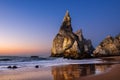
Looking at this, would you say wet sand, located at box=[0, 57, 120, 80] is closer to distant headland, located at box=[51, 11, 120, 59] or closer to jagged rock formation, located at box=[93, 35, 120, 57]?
distant headland, located at box=[51, 11, 120, 59]

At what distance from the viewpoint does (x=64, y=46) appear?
115250 millimetres

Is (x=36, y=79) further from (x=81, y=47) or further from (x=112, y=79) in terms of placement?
(x=81, y=47)

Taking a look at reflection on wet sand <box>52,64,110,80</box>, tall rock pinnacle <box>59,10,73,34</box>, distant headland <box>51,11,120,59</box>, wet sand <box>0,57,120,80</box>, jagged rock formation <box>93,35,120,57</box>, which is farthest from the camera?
tall rock pinnacle <box>59,10,73,34</box>

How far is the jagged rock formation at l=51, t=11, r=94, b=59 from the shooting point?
107 m

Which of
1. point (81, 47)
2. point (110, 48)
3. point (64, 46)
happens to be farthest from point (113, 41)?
point (64, 46)

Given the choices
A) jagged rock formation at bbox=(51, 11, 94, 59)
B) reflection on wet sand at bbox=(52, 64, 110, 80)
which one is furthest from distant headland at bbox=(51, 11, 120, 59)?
reflection on wet sand at bbox=(52, 64, 110, 80)

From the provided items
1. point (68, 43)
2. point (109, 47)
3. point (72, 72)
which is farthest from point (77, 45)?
point (72, 72)

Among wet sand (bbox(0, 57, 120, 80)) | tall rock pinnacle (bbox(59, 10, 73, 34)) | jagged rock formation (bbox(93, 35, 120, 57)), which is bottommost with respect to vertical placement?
wet sand (bbox(0, 57, 120, 80))

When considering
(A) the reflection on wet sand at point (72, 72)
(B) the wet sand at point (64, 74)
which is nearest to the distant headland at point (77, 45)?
(A) the reflection on wet sand at point (72, 72)

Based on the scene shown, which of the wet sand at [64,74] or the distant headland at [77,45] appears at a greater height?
the distant headland at [77,45]

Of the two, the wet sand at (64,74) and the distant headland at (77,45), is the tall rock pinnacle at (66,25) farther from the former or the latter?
the wet sand at (64,74)

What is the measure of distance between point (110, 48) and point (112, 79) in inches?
3915

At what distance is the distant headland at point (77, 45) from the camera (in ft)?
353

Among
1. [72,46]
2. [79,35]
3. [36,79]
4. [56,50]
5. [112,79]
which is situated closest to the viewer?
[112,79]
